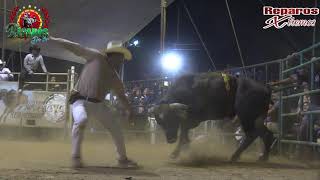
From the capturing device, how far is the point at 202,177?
5.88 m

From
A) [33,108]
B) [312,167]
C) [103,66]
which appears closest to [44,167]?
[103,66]

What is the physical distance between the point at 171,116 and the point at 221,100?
0.87 metres

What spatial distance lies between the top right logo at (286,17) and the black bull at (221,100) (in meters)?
14.7

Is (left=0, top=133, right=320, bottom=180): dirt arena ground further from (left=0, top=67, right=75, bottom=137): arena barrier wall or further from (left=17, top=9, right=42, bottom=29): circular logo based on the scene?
(left=17, top=9, right=42, bottom=29): circular logo

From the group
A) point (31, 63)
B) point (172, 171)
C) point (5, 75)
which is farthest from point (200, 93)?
point (5, 75)

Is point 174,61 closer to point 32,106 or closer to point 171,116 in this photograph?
point 32,106

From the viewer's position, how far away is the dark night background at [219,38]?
23906mm

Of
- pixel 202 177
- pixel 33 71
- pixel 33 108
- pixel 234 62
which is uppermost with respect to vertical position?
pixel 234 62

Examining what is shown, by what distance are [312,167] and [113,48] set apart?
328 centimetres

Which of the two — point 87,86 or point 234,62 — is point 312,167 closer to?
point 87,86

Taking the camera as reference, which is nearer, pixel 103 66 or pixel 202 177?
pixel 202 177

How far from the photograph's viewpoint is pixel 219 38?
29.9m

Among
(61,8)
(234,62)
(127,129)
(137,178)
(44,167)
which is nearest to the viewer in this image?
(137,178)

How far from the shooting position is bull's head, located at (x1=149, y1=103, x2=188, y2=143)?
8172 millimetres
